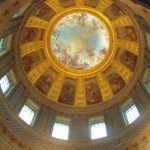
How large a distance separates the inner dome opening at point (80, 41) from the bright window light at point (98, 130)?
24.0ft

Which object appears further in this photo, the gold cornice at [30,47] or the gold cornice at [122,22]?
the gold cornice at [30,47]

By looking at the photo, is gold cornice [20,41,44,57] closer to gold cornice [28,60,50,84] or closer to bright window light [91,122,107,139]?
gold cornice [28,60,50,84]

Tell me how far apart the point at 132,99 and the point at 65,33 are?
10.4 metres

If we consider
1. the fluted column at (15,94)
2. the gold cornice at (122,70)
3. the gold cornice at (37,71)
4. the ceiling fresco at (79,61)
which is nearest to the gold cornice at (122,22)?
the ceiling fresco at (79,61)

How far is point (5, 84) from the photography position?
21500 millimetres

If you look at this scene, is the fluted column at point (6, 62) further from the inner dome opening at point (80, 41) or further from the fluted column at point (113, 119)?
the fluted column at point (113, 119)

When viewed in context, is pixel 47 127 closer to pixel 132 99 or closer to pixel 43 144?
pixel 43 144

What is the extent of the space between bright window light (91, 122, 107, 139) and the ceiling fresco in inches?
114

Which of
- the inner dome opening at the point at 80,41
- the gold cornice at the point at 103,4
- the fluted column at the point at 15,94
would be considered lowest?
the fluted column at the point at 15,94

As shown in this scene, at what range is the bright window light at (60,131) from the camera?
21208 millimetres

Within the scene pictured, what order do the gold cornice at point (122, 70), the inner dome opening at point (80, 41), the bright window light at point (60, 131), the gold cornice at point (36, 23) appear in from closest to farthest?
the bright window light at point (60, 131) → the gold cornice at point (36, 23) → the gold cornice at point (122, 70) → the inner dome opening at point (80, 41)

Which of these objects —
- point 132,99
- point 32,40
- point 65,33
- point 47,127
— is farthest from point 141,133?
point 65,33

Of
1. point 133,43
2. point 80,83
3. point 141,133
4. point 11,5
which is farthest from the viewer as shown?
point 80,83

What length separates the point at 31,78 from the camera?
25.1 m
